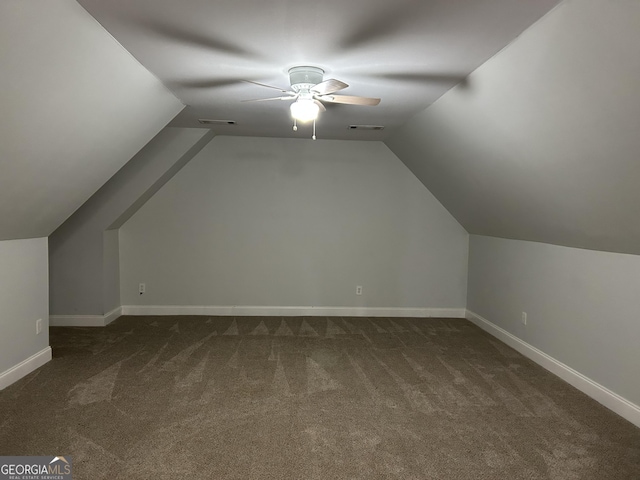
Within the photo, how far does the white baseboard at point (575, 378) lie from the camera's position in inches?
126

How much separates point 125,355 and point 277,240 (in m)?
2.41

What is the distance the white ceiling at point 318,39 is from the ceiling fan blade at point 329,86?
6.9 inches

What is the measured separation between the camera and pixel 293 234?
6.14 meters

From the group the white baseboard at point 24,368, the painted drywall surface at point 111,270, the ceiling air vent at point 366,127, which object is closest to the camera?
the white baseboard at point 24,368

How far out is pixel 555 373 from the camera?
4.05 metres

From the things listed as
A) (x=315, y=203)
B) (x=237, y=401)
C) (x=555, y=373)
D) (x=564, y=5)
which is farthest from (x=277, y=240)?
(x=564, y=5)

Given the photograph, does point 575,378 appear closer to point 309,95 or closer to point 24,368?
point 309,95

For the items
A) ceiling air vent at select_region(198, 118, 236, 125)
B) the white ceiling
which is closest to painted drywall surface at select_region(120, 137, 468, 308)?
ceiling air vent at select_region(198, 118, 236, 125)

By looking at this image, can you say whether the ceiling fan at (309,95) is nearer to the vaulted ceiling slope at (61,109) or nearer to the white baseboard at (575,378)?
the vaulted ceiling slope at (61,109)

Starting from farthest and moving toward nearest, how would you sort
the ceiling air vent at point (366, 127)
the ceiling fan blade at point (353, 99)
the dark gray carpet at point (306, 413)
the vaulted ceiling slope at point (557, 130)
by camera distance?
the ceiling air vent at point (366, 127)
the ceiling fan blade at point (353, 99)
the dark gray carpet at point (306, 413)
the vaulted ceiling slope at point (557, 130)

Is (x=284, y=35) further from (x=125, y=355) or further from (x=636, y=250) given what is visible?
(x=125, y=355)

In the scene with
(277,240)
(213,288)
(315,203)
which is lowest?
(213,288)

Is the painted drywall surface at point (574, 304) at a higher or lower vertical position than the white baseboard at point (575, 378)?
higher

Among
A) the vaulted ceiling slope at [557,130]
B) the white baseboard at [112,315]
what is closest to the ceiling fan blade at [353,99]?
the vaulted ceiling slope at [557,130]
